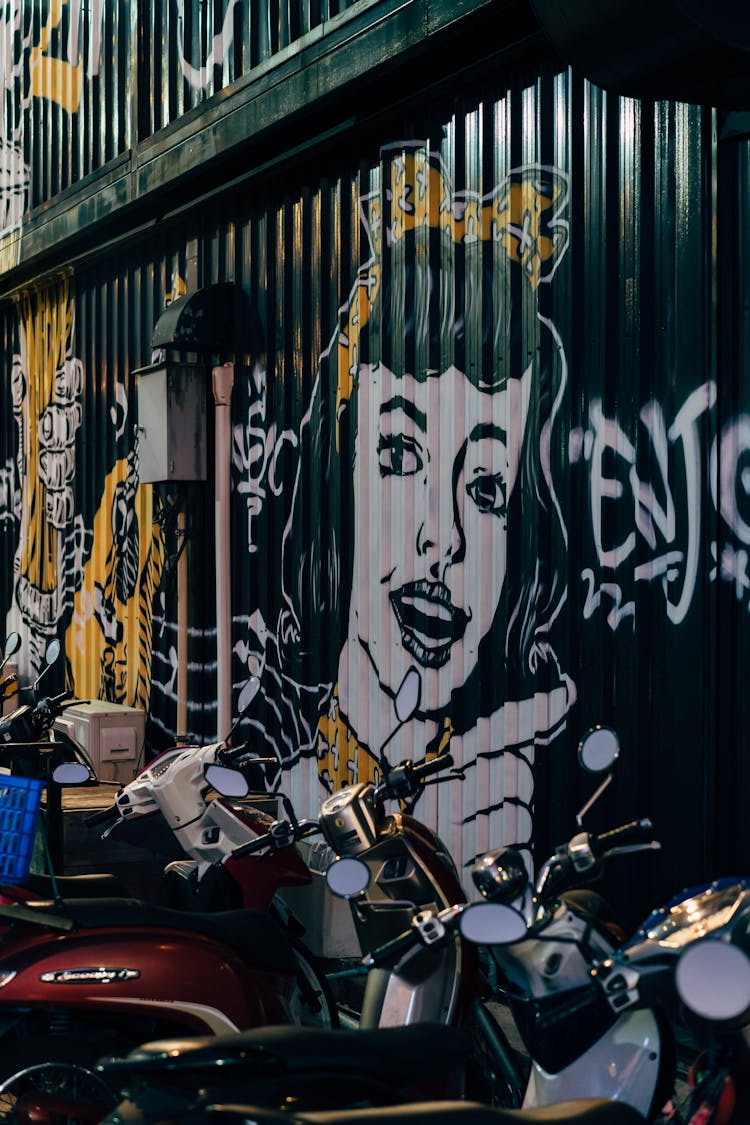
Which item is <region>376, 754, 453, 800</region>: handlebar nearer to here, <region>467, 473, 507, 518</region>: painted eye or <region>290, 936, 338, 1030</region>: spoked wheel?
<region>290, 936, 338, 1030</region>: spoked wheel

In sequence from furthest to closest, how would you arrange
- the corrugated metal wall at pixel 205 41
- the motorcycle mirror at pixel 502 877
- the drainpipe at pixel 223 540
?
the drainpipe at pixel 223 540
the corrugated metal wall at pixel 205 41
the motorcycle mirror at pixel 502 877

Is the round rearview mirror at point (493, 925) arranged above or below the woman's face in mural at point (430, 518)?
below

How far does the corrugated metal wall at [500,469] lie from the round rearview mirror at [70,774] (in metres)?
1.81

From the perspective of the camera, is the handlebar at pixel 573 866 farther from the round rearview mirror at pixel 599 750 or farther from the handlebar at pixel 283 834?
the handlebar at pixel 283 834

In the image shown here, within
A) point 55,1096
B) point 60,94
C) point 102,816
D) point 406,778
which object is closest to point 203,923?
point 55,1096

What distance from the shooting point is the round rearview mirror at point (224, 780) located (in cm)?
451

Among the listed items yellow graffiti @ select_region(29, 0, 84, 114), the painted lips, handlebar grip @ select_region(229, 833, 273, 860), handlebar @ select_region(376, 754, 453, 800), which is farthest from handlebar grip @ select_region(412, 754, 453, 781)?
yellow graffiti @ select_region(29, 0, 84, 114)

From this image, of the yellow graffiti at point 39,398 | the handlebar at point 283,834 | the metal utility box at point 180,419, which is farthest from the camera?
the yellow graffiti at point 39,398

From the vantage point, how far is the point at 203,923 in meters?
3.88

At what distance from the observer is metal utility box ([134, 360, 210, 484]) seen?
26.4 ft

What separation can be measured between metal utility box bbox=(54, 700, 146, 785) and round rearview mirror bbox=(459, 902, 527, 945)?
6538 millimetres

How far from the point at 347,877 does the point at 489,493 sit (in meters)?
2.92

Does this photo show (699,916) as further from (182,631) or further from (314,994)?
(182,631)

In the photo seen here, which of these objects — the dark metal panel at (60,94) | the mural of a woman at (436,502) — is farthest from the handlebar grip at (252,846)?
the dark metal panel at (60,94)
